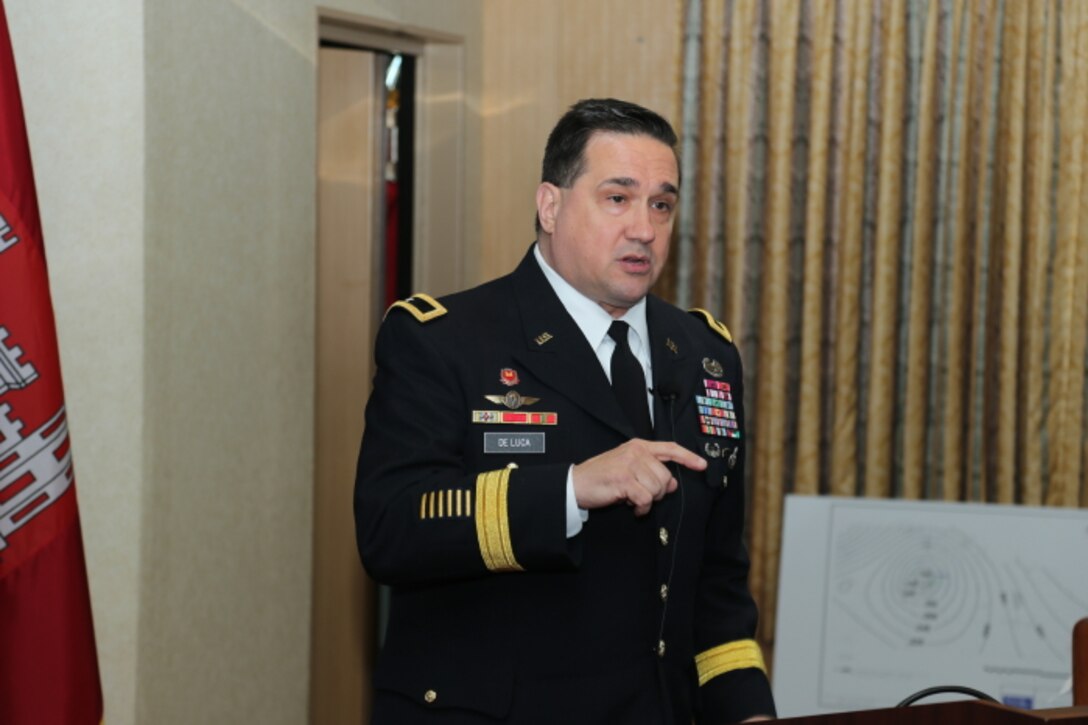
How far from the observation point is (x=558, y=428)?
2.20 m

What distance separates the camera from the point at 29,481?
7.65 ft

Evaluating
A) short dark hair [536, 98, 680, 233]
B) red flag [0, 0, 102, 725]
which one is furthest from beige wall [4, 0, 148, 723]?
short dark hair [536, 98, 680, 233]

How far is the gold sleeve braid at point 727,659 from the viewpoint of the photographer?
90.5 inches

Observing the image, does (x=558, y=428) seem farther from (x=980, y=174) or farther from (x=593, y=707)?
(x=980, y=174)

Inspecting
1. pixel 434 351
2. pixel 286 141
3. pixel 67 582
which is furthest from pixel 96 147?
pixel 434 351

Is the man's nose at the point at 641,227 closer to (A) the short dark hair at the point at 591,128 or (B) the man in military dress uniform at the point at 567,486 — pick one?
(B) the man in military dress uniform at the point at 567,486

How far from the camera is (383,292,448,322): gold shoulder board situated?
2.22m

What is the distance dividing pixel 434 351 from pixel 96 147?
1242mm

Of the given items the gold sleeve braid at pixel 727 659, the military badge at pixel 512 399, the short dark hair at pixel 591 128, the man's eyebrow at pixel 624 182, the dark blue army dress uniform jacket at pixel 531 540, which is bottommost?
the gold sleeve braid at pixel 727 659

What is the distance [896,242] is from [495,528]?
2.47 meters

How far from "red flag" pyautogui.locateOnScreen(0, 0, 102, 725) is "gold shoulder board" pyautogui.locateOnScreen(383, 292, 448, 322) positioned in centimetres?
62

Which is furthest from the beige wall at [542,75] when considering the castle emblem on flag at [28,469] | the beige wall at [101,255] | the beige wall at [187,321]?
the castle emblem on flag at [28,469]

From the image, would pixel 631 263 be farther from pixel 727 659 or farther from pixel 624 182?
pixel 727 659

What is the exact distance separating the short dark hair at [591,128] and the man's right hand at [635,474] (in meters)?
0.59
